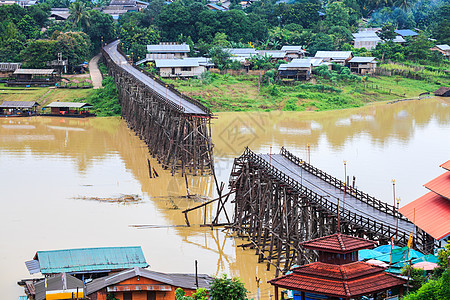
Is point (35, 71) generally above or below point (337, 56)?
below

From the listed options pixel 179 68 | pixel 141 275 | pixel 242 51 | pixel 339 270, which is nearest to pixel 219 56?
pixel 242 51

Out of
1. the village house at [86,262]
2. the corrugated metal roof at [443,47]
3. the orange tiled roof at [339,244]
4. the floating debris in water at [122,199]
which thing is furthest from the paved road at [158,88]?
the corrugated metal roof at [443,47]

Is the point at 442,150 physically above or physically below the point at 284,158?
below

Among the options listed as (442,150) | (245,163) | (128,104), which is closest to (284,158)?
(245,163)

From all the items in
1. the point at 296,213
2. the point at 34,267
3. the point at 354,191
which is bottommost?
the point at 34,267

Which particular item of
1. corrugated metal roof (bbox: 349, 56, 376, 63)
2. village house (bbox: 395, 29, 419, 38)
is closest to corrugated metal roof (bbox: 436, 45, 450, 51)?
village house (bbox: 395, 29, 419, 38)

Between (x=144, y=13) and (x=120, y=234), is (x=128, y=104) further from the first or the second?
(x=144, y=13)

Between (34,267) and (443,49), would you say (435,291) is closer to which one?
(34,267)
